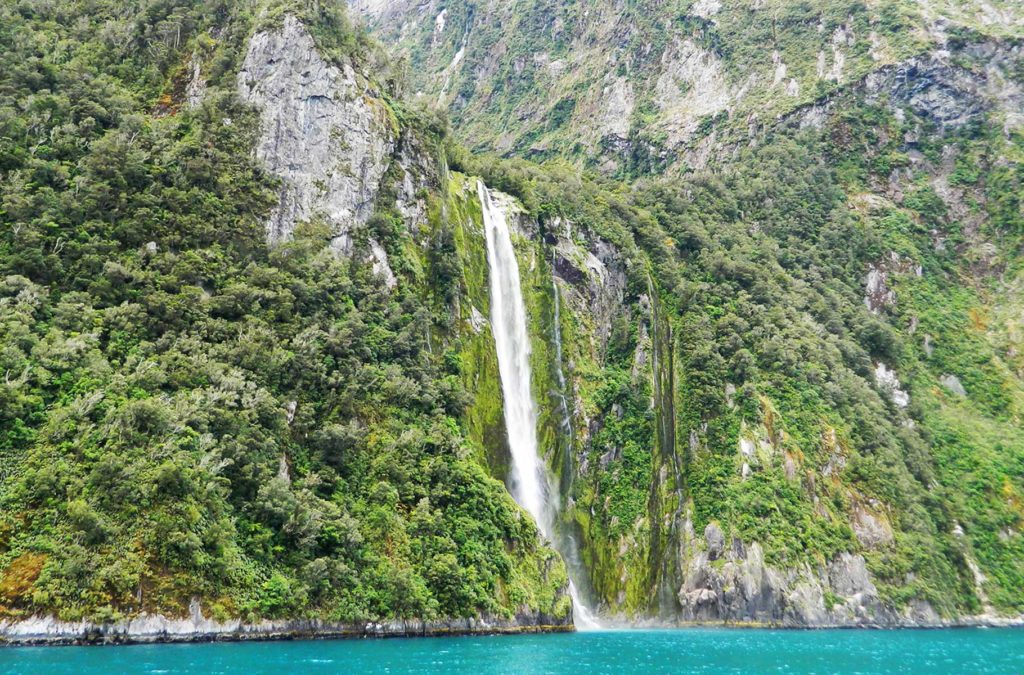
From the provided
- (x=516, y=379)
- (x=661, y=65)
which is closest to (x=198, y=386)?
(x=516, y=379)

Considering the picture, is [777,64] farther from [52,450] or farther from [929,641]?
[52,450]

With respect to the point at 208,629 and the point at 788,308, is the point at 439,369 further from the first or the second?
the point at 788,308

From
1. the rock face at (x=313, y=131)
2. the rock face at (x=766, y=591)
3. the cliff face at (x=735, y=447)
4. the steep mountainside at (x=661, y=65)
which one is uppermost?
the steep mountainside at (x=661, y=65)

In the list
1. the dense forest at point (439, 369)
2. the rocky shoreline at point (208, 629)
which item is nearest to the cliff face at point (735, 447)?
the dense forest at point (439, 369)

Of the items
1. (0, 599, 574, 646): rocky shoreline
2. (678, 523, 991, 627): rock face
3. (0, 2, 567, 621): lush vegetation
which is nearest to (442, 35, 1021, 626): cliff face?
(678, 523, 991, 627): rock face

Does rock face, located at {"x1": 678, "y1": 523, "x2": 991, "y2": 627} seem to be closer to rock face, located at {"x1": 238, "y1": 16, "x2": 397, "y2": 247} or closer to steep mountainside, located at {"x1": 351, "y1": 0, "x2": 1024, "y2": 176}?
rock face, located at {"x1": 238, "y1": 16, "x2": 397, "y2": 247}

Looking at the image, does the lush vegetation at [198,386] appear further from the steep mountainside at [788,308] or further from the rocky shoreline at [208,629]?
the steep mountainside at [788,308]

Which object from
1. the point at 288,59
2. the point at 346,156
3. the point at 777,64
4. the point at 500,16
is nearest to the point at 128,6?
the point at 288,59

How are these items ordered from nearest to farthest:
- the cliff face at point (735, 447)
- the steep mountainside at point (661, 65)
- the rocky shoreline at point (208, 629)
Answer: the rocky shoreline at point (208, 629), the cliff face at point (735, 447), the steep mountainside at point (661, 65)
